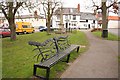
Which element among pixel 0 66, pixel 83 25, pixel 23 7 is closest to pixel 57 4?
pixel 23 7

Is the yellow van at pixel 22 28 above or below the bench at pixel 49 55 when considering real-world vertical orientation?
above

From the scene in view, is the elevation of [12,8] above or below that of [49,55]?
above

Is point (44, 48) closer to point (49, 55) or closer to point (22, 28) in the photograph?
point (49, 55)

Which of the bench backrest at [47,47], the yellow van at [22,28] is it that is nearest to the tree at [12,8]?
the bench backrest at [47,47]

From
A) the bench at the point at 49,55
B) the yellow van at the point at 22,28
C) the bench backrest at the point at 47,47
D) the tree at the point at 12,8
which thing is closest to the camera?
the bench at the point at 49,55

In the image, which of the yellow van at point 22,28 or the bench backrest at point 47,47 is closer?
the bench backrest at point 47,47

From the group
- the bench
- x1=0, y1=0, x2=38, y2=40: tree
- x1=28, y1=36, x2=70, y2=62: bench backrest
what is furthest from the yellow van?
the bench

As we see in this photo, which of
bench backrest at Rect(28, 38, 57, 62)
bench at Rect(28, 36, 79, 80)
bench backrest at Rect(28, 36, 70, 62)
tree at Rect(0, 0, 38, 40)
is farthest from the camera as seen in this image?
tree at Rect(0, 0, 38, 40)

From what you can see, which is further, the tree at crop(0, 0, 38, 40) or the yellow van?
the yellow van

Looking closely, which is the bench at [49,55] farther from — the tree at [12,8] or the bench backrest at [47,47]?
the tree at [12,8]

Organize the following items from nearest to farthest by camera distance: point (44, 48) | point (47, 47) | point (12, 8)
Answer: point (44, 48), point (47, 47), point (12, 8)

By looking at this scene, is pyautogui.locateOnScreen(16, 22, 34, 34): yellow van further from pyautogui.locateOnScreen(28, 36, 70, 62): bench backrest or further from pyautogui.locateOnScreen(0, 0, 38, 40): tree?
pyautogui.locateOnScreen(28, 36, 70, 62): bench backrest

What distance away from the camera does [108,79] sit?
613cm

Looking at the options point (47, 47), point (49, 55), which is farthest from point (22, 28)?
point (49, 55)
